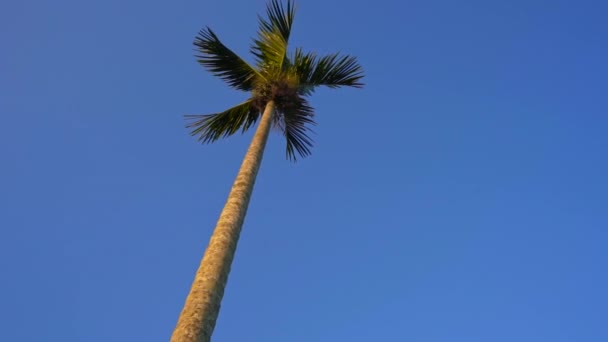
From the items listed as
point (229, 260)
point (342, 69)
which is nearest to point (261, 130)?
point (342, 69)

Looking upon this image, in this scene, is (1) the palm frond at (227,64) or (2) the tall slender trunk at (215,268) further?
(1) the palm frond at (227,64)

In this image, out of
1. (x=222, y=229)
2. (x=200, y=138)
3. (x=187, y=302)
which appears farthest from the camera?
(x=200, y=138)

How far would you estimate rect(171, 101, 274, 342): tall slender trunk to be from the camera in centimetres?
482

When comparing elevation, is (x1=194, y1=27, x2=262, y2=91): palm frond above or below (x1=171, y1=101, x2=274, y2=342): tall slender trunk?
above

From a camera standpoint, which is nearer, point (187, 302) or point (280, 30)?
point (187, 302)

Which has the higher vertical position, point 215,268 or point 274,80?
point 274,80

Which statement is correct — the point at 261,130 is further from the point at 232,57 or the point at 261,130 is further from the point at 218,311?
the point at 218,311

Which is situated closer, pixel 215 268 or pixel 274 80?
pixel 215 268

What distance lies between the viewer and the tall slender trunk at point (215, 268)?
4.82 meters

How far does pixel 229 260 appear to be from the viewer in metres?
5.92

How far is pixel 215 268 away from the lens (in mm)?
5656

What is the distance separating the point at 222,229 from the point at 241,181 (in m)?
1.32

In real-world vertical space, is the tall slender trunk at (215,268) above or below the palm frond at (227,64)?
below

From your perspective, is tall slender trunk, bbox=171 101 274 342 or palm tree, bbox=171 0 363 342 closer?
tall slender trunk, bbox=171 101 274 342
